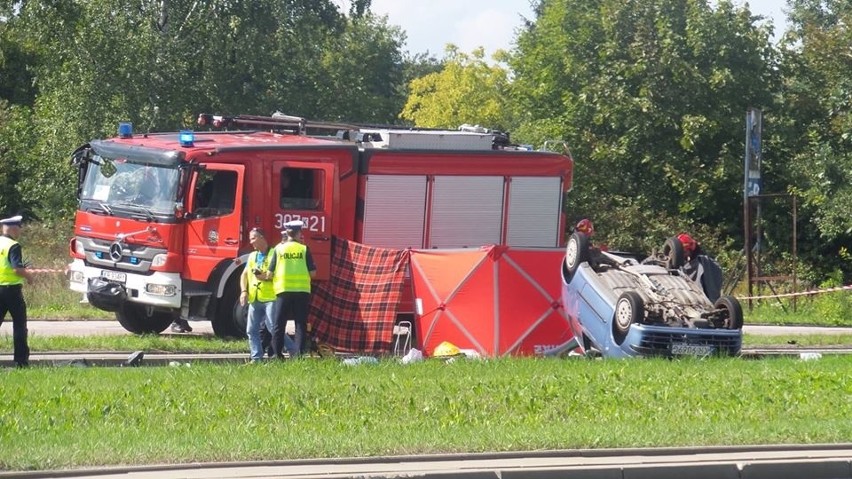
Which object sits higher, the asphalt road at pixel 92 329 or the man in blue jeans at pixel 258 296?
the man in blue jeans at pixel 258 296

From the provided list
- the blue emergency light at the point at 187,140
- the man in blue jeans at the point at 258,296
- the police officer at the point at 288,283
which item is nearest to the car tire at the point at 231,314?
the blue emergency light at the point at 187,140

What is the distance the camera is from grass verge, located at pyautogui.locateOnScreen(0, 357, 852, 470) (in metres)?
10.2

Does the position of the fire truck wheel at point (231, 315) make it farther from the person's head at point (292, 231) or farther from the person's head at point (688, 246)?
the person's head at point (688, 246)

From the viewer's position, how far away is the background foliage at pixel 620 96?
36562 mm

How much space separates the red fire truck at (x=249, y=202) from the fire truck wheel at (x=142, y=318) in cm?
2

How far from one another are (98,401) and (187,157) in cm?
739

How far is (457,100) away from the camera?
247 feet

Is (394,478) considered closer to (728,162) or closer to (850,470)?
(850,470)

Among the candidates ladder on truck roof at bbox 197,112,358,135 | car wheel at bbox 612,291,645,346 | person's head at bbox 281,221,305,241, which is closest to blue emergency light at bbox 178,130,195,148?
ladder on truck roof at bbox 197,112,358,135

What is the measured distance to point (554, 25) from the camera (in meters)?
45.5

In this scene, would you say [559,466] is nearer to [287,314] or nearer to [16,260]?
[287,314]

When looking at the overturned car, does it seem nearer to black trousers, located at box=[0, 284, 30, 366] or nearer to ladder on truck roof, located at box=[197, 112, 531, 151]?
ladder on truck roof, located at box=[197, 112, 531, 151]

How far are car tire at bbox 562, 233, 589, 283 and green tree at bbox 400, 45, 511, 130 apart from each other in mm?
55060

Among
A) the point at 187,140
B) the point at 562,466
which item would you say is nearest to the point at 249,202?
the point at 187,140
